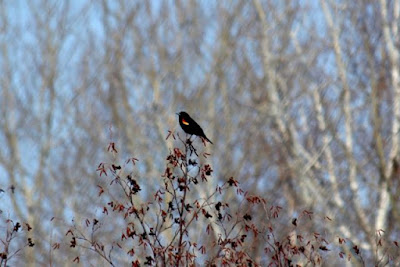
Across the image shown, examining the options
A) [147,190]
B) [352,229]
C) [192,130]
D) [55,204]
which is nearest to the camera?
[192,130]

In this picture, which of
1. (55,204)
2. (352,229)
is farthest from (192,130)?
(55,204)

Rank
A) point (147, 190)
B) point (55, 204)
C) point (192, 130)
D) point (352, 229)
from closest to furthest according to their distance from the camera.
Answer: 1. point (192, 130)
2. point (352, 229)
3. point (147, 190)
4. point (55, 204)

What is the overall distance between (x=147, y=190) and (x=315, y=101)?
2645mm

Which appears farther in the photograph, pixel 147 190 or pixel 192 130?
pixel 147 190

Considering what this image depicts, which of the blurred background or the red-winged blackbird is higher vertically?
the blurred background

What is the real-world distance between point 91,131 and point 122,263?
2.59m

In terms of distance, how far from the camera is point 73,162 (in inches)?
634

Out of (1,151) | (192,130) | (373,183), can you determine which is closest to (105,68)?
(1,151)

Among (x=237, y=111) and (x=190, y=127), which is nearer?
(x=190, y=127)

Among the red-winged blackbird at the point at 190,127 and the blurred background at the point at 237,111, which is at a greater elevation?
the blurred background at the point at 237,111

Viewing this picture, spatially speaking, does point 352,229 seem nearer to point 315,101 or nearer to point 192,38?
point 315,101

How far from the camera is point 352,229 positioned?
1356 centimetres

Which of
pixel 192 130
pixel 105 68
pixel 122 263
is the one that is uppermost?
pixel 105 68

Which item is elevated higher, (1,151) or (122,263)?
(1,151)
